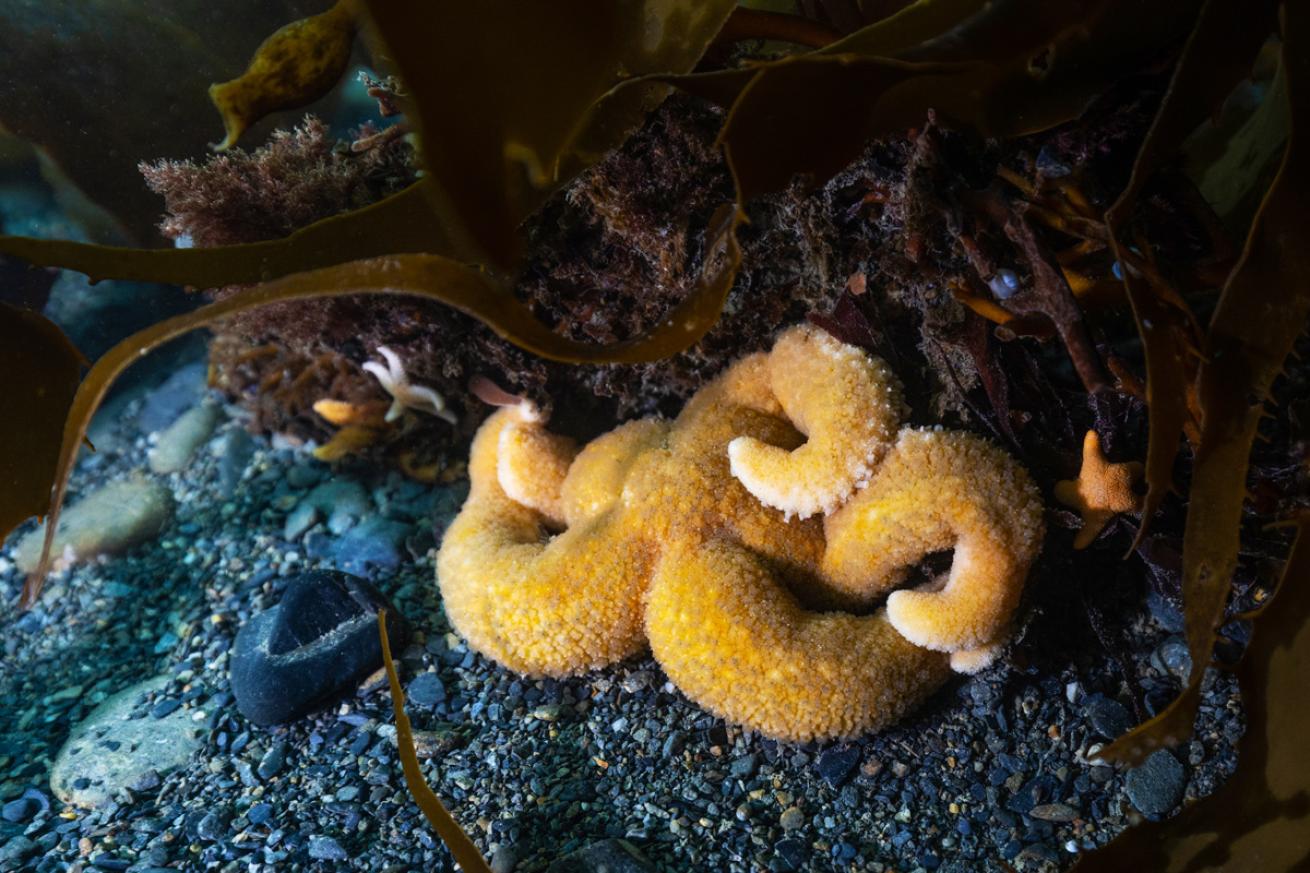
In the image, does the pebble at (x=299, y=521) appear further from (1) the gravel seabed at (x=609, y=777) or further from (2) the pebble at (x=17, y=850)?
(2) the pebble at (x=17, y=850)

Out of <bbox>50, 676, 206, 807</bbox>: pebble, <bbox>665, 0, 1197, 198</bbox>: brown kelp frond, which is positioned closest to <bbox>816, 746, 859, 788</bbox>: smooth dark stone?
<bbox>665, 0, 1197, 198</bbox>: brown kelp frond

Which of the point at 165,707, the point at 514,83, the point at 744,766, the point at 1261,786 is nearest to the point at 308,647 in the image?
the point at 165,707

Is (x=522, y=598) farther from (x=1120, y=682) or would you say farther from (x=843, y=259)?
(x=1120, y=682)

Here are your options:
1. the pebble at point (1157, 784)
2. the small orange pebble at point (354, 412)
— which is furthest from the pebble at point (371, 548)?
the pebble at point (1157, 784)

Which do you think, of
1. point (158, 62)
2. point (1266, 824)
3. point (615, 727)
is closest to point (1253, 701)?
point (1266, 824)

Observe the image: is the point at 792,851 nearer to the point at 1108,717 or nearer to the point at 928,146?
the point at 1108,717

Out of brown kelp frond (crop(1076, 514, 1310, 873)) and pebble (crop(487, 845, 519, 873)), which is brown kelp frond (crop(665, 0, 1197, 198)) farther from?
pebble (crop(487, 845, 519, 873))
